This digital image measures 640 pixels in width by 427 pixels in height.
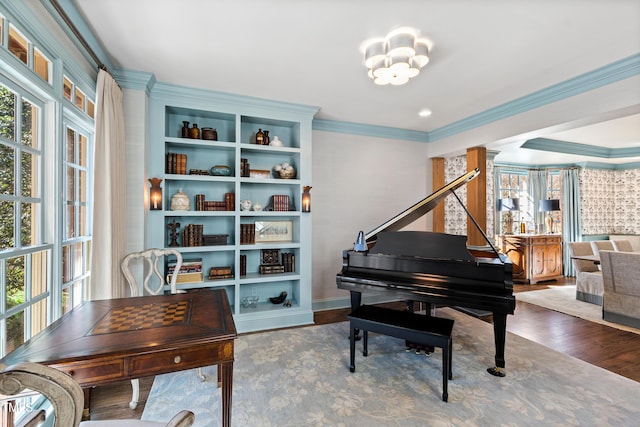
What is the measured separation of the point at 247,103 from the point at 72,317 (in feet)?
8.74

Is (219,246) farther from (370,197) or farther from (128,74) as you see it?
(370,197)

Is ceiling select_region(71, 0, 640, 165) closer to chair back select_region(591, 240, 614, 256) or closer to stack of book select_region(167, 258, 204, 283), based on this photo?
stack of book select_region(167, 258, 204, 283)

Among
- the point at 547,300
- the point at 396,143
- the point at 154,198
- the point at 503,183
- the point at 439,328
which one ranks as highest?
the point at 396,143

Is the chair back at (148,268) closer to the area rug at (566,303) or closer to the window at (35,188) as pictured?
the window at (35,188)

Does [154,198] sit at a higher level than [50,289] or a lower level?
higher

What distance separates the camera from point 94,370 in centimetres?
130

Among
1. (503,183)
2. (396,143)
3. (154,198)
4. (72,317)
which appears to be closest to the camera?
(72,317)

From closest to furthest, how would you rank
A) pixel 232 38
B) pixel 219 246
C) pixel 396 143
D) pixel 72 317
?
pixel 72 317, pixel 232 38, pixel 219 246, pixel 396 143

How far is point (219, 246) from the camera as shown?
11.3 feet

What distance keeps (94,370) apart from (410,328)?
1968 mm

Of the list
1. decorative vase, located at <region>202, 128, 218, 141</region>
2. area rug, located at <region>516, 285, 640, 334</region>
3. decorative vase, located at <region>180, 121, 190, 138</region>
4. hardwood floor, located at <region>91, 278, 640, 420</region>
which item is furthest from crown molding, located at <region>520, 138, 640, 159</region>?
decorative vase, located at <region>180, 121, 190, 138</region>

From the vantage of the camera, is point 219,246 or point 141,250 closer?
point 141,250

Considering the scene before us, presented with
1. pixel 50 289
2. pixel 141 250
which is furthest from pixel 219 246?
pixel 50 289

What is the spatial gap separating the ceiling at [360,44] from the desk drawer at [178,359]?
2060mm
